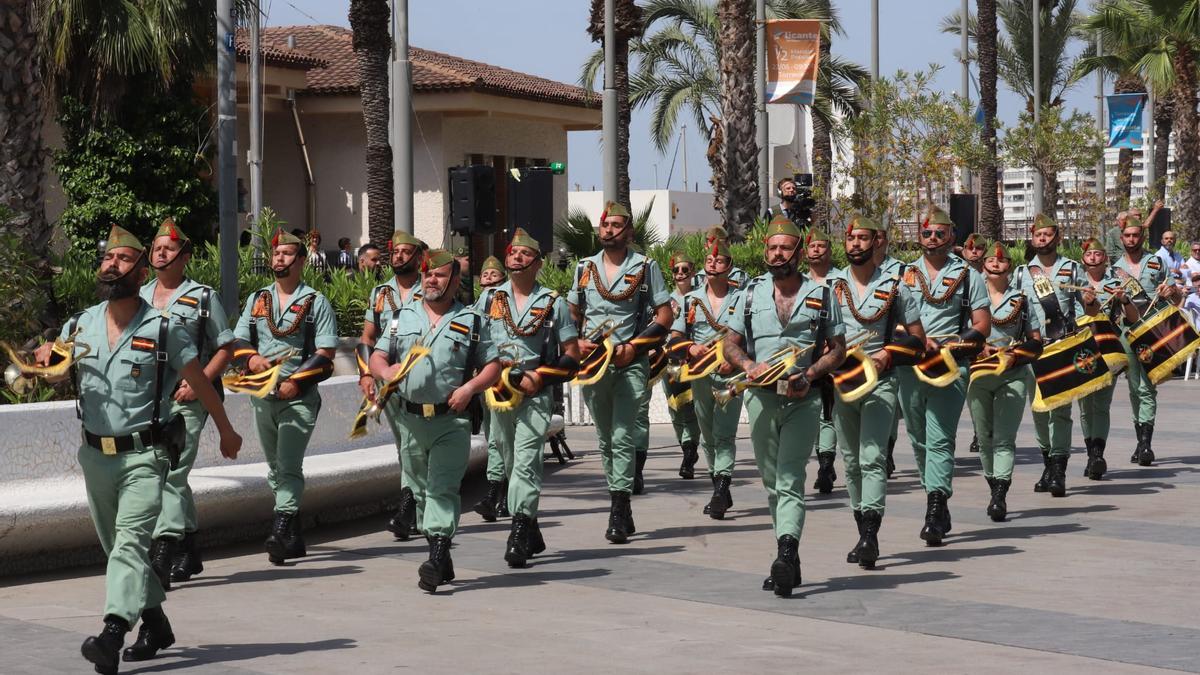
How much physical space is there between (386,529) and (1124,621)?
220 inches

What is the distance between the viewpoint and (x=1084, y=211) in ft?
157

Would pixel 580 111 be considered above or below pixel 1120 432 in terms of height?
above

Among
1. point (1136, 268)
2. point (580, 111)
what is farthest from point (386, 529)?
point (580, 111)

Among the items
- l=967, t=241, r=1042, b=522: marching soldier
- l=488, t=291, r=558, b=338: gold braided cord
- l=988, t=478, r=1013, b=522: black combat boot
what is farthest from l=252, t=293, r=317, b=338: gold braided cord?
l=988, t=478, r=1013, b=522: black combat boot

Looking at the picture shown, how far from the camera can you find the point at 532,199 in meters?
17.2

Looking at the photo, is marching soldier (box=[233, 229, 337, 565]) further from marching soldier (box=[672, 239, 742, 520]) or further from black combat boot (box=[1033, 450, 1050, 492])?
black combat boot (box=[1033, 450, 1050, 492])

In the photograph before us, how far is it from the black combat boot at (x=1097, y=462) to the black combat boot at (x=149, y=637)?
29.9 ft

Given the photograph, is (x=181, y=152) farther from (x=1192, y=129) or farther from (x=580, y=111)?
(x=1192, y=129)

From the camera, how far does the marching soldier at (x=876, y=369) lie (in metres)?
10.3

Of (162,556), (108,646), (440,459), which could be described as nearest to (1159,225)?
(440,459)

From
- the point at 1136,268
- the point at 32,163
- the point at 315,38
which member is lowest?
the point at 1136,268

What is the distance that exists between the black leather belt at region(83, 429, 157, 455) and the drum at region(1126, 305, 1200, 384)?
397 inches

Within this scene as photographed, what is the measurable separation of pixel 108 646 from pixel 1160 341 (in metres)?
10.7

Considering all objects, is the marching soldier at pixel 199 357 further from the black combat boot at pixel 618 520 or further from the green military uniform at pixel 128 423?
the black combat boot at pixel 618 520
